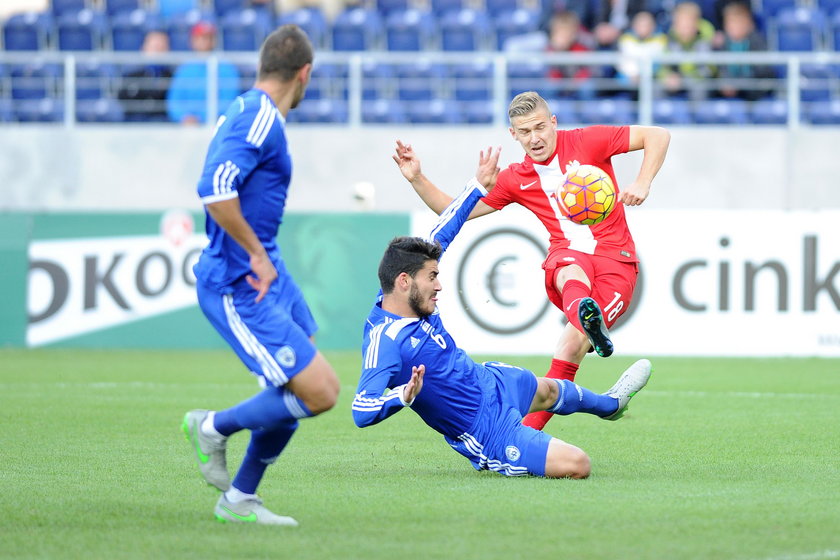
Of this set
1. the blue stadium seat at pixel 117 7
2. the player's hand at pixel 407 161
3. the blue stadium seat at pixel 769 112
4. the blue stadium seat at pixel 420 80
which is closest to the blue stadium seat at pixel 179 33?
the blue stadium seat at pixel 117 7

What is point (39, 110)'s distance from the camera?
17906 millimetres

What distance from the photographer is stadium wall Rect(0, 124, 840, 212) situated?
17.1m

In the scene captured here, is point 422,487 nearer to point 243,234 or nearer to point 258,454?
point 258,454

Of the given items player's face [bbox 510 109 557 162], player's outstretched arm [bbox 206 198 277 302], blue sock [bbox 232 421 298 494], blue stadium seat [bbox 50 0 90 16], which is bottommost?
blue sock [bbox 232 421 298 494]

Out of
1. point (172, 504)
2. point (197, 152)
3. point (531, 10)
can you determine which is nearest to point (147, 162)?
point (197, 152)

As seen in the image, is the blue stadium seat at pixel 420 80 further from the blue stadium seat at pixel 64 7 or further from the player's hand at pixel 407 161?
the player's hand at pixel 407 161

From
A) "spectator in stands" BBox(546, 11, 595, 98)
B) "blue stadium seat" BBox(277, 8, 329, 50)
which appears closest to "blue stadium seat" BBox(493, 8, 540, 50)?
"spectator in stands" BBox(546, 11, 595, 98)

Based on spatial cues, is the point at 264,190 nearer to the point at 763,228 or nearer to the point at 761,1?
the point at 763,228

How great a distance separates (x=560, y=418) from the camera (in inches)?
390

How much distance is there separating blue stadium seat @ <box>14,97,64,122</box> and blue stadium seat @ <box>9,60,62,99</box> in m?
0.18

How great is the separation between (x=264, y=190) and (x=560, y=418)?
502 centimetres

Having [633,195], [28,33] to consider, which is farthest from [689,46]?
[633,195]

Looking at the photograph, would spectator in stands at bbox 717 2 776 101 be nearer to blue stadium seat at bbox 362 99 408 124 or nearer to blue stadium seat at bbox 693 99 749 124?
blue stadium seat at bbox 693 99 749 124

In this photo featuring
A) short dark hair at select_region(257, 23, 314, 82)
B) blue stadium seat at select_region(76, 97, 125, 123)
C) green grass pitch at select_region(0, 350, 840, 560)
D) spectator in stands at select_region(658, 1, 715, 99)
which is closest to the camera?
green grass pitch at select_region(0, 350, 840, 560)
